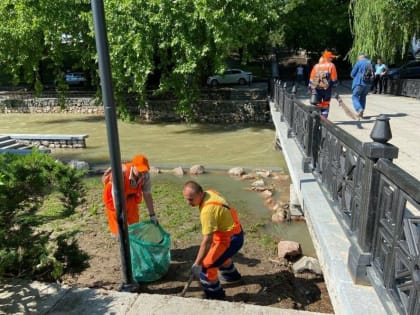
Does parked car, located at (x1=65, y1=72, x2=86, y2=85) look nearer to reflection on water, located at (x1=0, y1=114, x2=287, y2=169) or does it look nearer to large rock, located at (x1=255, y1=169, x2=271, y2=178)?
reflection on water, located at (x1=0, y1=114, x2=287, y2=169)

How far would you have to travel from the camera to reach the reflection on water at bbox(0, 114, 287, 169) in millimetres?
12633

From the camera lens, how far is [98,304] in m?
3.19

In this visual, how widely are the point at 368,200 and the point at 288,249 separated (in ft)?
11.0

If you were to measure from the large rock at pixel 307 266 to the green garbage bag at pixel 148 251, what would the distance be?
1.86 metres

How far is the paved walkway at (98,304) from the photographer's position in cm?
309

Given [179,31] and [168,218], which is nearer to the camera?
[168,218]

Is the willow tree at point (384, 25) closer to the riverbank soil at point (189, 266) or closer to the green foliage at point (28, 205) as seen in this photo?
the riverbank soil at point (189, 266)

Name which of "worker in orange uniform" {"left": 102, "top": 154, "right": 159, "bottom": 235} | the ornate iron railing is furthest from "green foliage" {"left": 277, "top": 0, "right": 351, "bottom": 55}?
the ornate iron railing

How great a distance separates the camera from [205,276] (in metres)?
4.47

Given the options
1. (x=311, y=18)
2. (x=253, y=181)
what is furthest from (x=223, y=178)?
(x=311, y=18)

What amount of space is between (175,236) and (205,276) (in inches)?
87.0

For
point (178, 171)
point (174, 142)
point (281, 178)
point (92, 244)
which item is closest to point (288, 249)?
point (92, 244)

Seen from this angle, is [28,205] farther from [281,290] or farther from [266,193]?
[266,193]

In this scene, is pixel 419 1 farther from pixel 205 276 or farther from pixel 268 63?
pixel 268 63
